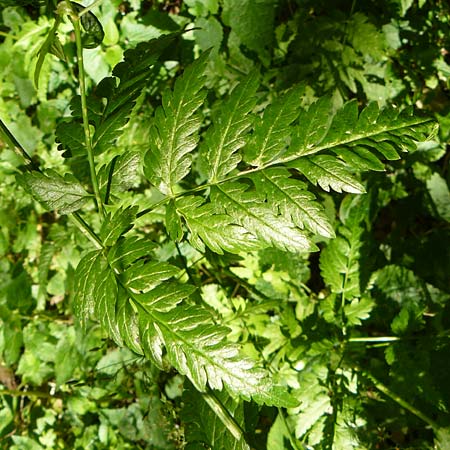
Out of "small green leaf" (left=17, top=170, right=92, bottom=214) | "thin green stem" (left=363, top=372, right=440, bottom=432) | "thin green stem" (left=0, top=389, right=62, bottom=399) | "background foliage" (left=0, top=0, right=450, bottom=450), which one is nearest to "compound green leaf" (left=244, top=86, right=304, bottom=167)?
"background foliage" (left=0, top=0, right=450, bottom=450)

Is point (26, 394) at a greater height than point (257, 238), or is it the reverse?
point (257, 238)

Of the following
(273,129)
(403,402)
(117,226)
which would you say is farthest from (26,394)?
(273,129)

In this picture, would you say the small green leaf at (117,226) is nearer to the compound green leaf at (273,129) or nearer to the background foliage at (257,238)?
the background foliage at (257,238)

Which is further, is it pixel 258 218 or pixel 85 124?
pixel 85 124

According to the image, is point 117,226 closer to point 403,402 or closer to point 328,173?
point 328,173

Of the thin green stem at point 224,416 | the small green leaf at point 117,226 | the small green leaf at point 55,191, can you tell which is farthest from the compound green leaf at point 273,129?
the thin green stem at point 224,416

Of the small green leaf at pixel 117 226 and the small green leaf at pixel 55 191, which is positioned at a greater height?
the small green leaf at pixel 55 191

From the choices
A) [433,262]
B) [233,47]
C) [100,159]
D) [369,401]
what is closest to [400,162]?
[433,262]

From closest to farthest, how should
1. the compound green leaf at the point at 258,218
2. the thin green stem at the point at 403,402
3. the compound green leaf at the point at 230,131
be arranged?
the compound green leaf at the point at 258,218
the compound green leaf at the point at 230,131
the thin green stem at the point at 403,402

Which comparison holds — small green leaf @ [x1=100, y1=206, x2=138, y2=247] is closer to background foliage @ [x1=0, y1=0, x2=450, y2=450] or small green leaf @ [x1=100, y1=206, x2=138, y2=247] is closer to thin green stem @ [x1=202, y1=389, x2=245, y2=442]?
background foliage @ [x1=0, y1=0, x2=450, y2=450]
